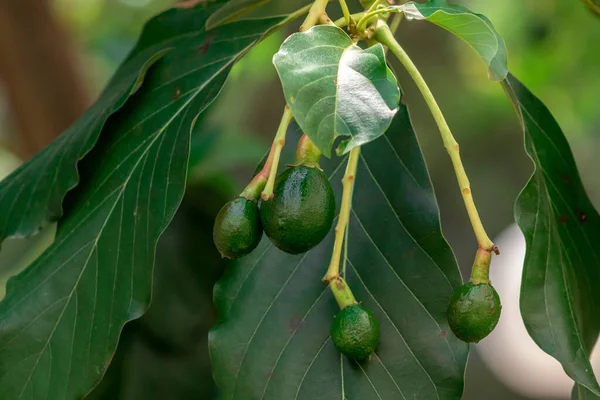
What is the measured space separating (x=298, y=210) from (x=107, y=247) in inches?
15.9

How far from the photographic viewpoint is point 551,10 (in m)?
2.98

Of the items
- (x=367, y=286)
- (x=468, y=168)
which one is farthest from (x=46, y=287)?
(x=468, y=168)

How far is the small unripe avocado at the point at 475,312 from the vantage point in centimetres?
73

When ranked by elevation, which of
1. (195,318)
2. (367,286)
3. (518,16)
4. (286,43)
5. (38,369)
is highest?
(286,43)

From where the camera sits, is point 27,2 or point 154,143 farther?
point 27,2

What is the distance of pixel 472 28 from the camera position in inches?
30.0

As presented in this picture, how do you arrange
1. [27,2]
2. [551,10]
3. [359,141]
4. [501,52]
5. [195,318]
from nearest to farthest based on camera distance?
[359,141], [501,52], [195,318], [27,2], [551,10]

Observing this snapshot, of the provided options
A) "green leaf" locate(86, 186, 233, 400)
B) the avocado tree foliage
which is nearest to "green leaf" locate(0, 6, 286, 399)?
the avocado tree foliage

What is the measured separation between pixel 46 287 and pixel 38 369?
111 mm

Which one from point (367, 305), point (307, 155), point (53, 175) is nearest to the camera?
point (307, 155)

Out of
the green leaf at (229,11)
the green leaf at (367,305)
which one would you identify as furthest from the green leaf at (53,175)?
the green leaf at (367,305)

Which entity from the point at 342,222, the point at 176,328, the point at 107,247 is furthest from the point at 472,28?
the point at 176,328

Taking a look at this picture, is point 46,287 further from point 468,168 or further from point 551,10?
point 468,168

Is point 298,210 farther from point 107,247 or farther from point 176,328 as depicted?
point 176,328
